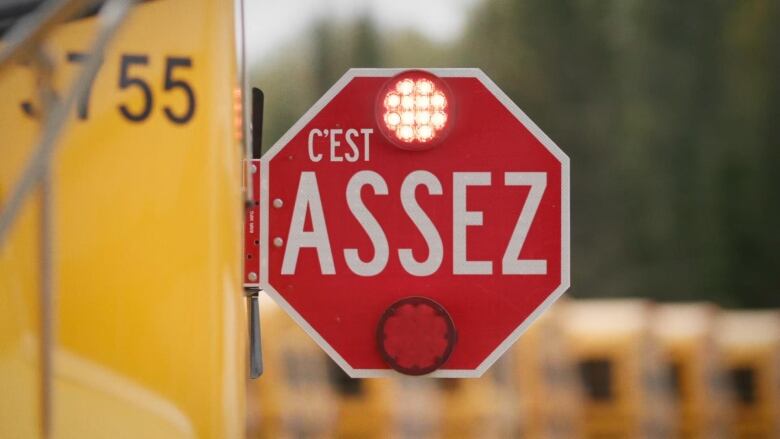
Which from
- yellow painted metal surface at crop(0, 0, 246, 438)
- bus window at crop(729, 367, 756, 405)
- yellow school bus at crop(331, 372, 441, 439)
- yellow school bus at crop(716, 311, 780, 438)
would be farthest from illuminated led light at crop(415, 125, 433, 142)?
bus window at crop(729, 367, 756, 405)

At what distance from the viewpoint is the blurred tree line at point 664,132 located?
21.8 ft

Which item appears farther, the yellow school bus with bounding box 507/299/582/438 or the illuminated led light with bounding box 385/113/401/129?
the yellow school bus with bounding box 507/299/582/438

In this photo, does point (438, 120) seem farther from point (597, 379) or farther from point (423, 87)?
point (597, 379)

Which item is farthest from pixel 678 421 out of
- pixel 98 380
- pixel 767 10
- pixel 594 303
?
pixel 98 380

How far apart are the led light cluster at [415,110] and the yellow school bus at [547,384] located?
13.0ft

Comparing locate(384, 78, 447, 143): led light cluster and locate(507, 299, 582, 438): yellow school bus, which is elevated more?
locate(384, 78, 447, 143): led light cluster

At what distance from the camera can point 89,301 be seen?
1830 mm

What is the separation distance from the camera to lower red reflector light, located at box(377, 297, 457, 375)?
2.35 meters

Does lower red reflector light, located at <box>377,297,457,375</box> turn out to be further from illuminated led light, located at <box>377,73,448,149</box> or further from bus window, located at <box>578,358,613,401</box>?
bus window, located at <box>578,358,613,401</box>

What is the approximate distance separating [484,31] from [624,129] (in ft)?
3.11

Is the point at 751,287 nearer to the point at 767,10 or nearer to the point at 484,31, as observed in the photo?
the point at 767,10

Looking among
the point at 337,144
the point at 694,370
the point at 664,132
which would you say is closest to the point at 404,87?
the point at 337,144

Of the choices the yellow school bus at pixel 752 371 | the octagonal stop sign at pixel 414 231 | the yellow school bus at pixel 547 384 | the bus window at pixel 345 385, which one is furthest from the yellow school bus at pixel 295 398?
the octagonal stop sign at pixel 414 231

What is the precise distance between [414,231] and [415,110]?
9.5 inches
